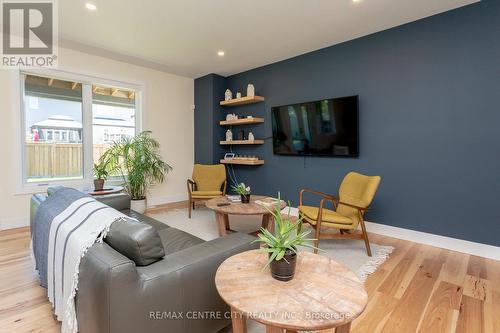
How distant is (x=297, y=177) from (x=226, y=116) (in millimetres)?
2157

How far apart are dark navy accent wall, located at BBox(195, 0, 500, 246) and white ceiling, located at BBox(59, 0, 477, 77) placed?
26cm

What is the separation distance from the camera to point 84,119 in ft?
13.9

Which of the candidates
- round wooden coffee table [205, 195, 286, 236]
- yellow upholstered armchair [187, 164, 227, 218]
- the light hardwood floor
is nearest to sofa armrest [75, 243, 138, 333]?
the light hardwood floor

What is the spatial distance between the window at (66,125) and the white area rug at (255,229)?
162 centimetres

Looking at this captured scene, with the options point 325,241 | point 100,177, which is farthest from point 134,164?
point 325,241

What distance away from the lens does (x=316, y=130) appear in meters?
3.90

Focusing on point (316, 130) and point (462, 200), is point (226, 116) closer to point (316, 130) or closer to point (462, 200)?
point (316, 130)

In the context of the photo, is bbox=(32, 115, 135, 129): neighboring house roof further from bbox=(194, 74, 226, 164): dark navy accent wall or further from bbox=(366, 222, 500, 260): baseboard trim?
bbox=(366, 222, 500, 260): baseboard trim

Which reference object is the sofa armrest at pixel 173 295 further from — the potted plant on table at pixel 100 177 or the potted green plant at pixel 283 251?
the potted plant on table at pixel 100 177

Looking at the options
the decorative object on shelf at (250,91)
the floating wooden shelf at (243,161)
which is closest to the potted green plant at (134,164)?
the floating wooden shelf at (243,161)

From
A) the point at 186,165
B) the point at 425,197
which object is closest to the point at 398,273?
the point at 425,197

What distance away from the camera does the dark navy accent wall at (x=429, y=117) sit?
2676 mm

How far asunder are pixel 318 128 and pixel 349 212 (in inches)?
56.9

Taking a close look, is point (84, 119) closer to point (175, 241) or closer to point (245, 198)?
point (245, 198)
